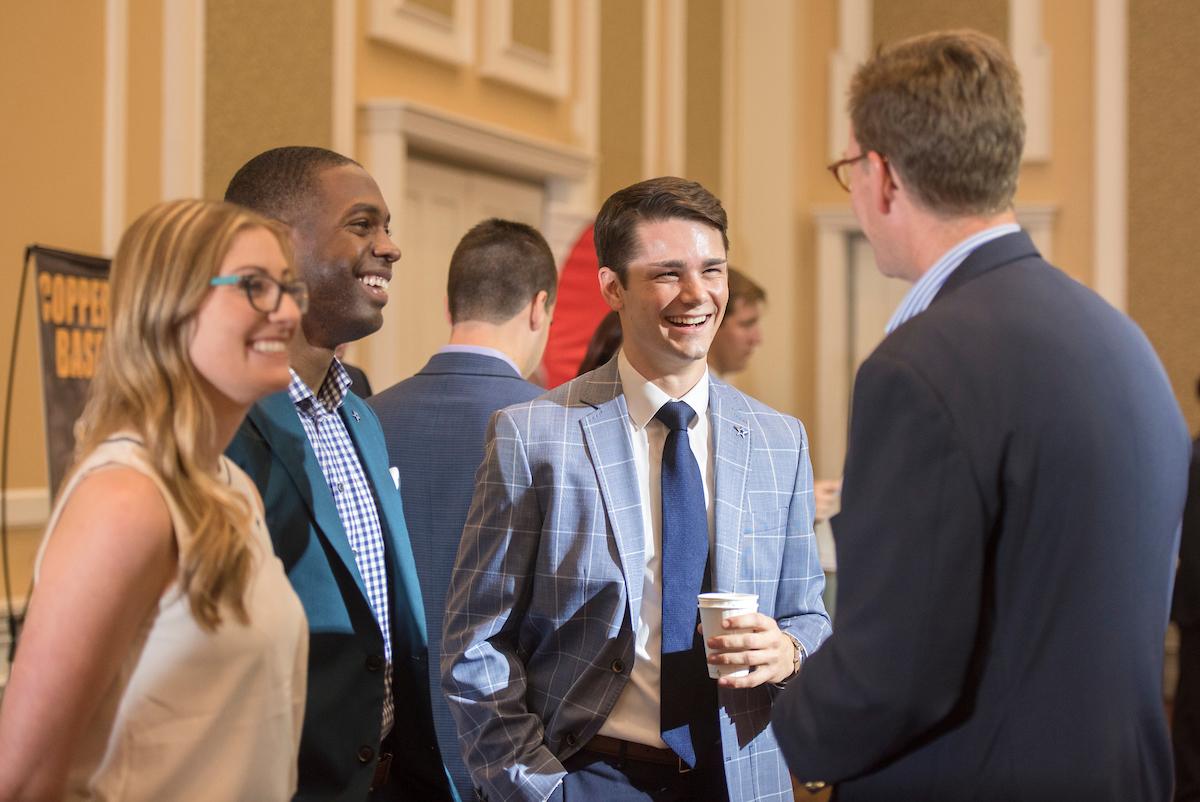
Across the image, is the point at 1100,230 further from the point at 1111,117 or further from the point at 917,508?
the point at 917,508

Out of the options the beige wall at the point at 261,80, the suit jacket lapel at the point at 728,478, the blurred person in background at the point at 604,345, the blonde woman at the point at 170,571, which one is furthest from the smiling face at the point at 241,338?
the beige wall at the point at 261,80

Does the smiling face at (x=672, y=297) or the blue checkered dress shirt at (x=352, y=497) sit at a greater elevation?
the smiling face at (x=672, y=297)

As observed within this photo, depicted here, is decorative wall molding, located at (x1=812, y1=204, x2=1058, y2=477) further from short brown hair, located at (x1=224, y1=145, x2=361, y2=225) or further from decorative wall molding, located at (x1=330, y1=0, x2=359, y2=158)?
short brown hair, located at (x1=224, y1=145, x2=361, y2=225)

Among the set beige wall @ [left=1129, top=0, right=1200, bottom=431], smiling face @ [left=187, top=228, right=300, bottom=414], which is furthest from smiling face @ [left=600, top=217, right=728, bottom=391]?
beige wall @ [left=1129, top=0, right=1200, bottom=431]

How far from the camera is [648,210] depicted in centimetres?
220

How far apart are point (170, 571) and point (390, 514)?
0.64 metres

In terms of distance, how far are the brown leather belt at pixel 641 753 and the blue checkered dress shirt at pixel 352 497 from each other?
32 centimetres

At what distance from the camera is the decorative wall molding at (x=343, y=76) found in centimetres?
540

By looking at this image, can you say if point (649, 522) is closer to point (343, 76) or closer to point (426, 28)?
point (343, 76)

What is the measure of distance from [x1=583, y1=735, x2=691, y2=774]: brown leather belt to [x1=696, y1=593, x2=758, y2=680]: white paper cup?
0.51 ft

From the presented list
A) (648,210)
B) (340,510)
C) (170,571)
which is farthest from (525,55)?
(170,571)

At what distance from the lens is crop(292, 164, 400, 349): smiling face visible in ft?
6.64

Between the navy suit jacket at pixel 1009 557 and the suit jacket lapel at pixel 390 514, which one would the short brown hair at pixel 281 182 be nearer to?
the suit jacket lapel at pixel 390 514

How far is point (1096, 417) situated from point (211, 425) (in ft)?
3.07
